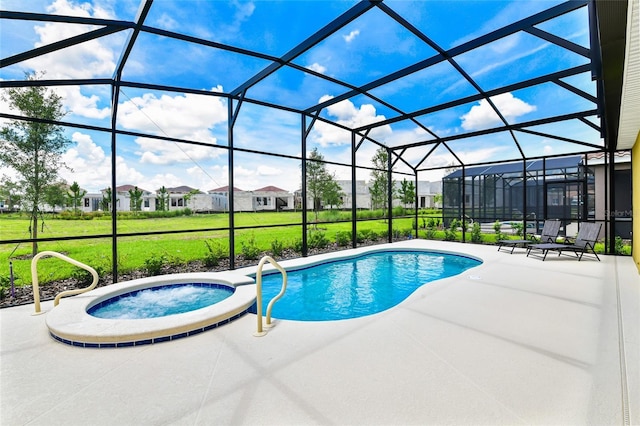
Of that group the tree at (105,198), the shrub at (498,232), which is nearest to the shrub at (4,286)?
the tree at (105,198)

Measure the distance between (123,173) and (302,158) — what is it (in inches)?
597

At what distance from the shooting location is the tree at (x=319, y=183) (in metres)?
14.6

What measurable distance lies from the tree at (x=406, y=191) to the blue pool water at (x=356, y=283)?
7285 millimetres

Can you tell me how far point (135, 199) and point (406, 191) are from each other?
15.8 m

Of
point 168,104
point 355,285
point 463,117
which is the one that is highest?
point 168,104

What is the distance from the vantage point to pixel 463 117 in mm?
8250

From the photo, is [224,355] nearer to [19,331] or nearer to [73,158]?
[19,331]

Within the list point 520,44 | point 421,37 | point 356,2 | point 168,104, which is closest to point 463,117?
point 520,44

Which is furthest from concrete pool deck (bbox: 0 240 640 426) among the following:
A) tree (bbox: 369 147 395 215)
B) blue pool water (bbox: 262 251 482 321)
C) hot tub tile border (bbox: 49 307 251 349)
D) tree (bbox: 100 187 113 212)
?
tree (bbox: 369 147 395 215)

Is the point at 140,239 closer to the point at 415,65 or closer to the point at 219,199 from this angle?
the point at 219,199

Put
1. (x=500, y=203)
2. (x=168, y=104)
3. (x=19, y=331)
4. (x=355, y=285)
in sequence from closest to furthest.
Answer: (x=19, y=331) → (x=355, y=285) → (x=168, y=104) → (x=500, y=203)

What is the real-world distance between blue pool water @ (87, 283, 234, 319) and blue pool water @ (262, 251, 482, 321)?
1064 millimetres

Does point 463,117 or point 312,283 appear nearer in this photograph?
point 312,283

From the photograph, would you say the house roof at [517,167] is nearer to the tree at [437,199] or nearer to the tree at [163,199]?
the tree at [437,199]
